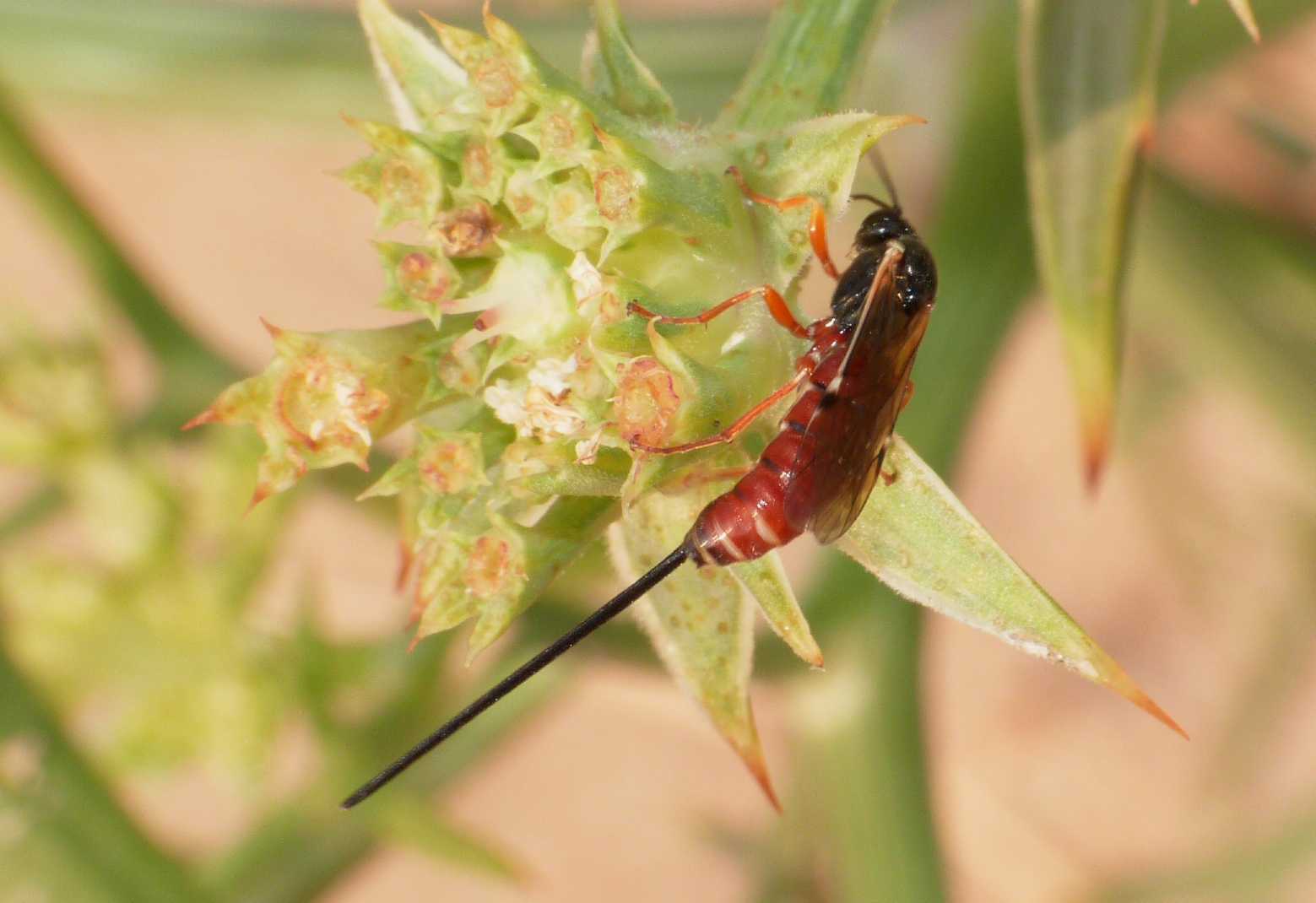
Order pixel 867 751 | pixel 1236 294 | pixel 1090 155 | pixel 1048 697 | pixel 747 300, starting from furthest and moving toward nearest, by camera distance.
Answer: pixel 1048 697 → pixel 1236 294 → pixel 867 751 → pixel 1090 155 → pixel 747 300

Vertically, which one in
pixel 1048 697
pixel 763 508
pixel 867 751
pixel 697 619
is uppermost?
pixel 763 508

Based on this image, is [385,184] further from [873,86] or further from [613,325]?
[873,86]

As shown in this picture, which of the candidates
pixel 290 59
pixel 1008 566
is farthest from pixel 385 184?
pixel 290 59

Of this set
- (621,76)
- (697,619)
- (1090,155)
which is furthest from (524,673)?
(1090,155)

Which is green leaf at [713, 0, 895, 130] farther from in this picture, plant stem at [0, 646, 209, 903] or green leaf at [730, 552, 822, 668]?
plant stem at [0, 646, 209, 903]

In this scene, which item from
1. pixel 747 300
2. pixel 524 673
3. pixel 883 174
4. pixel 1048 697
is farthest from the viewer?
pixel 1048 697

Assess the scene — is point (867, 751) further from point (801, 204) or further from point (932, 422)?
point (801, 204)
